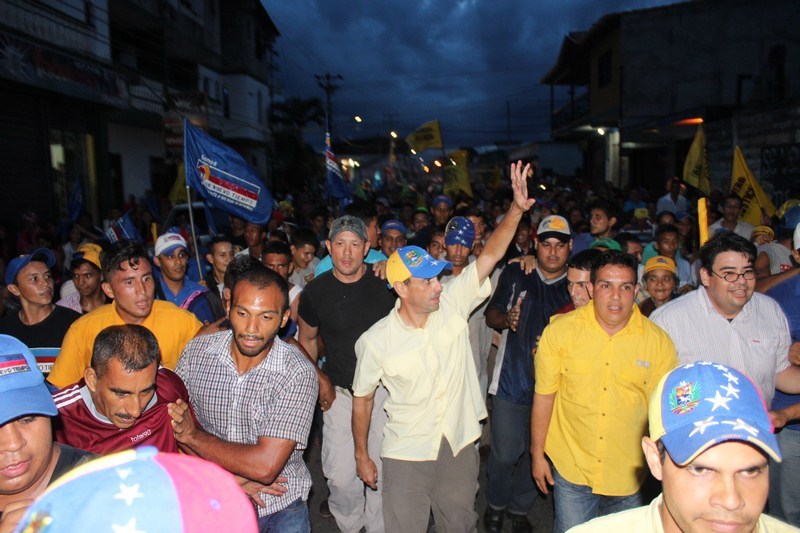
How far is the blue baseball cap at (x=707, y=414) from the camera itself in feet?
5.18

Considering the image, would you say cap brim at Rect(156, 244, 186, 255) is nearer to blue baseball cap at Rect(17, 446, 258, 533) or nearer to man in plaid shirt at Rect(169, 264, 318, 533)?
man in plaid shirt at Rect(169, 264, 318, 533)

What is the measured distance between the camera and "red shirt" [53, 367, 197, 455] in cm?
257

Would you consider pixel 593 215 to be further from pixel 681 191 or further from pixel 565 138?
pixel 565 138

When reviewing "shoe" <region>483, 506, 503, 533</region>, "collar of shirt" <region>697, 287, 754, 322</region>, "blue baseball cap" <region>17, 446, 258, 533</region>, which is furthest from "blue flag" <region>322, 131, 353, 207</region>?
"blue baseball cap" <region>17, 446, 258, 533</region>

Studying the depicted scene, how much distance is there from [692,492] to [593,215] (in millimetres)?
6720

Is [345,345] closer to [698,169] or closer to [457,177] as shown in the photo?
[698,169]

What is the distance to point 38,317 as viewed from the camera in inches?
175

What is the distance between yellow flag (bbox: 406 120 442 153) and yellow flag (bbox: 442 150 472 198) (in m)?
1.21

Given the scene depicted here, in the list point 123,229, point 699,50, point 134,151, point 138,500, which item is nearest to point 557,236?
point 138,500

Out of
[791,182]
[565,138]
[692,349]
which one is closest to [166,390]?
[692,349]

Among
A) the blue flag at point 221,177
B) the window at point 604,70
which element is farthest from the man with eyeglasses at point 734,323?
the window at point 604,70

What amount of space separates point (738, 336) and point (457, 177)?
45.6 feet

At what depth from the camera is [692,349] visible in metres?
3.60

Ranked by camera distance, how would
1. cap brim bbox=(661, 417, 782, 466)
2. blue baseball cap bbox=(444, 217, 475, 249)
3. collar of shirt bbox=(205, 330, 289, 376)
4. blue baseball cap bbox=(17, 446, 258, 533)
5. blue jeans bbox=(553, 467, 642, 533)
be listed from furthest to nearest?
blue baseball cap bbox=(444, 217, 475, 249), blue jeans bbox=(553, 467, 642, 533), collar of shirt bbox=(205, 330, 289, 376), cap brim bbox=(661, 417, 782, 466), blue baseball cap bbox=(17, 446, 258, 533)
